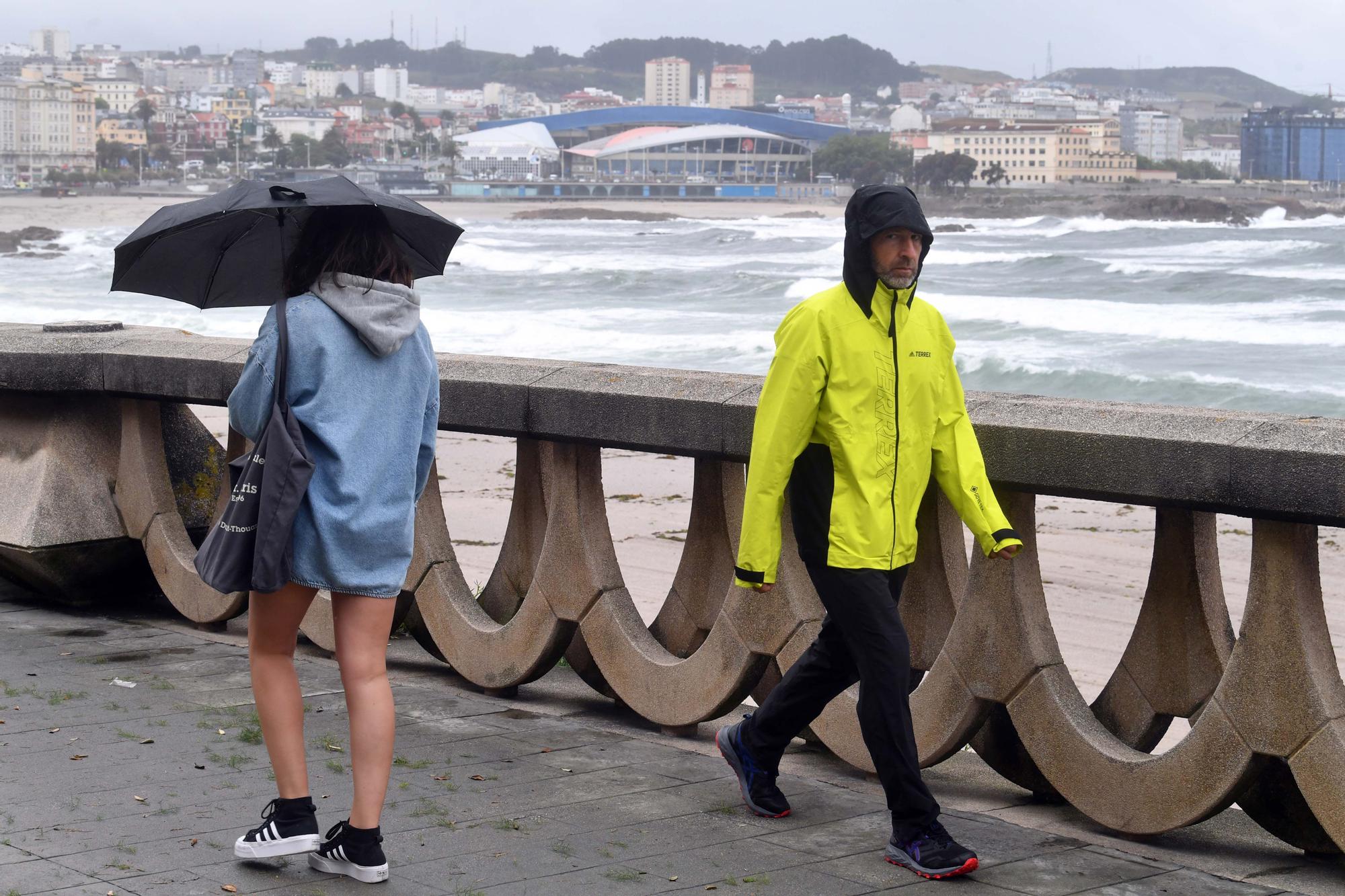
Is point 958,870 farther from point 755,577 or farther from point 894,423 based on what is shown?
point 894,423

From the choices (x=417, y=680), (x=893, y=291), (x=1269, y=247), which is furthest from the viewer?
(x=1269, y=247)

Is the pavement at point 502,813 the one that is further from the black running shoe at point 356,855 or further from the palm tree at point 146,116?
the palm tree at point 146,116

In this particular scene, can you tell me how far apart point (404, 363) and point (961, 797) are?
1.65 metres

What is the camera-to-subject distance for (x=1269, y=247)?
68.3 meters

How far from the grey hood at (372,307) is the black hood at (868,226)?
881mm

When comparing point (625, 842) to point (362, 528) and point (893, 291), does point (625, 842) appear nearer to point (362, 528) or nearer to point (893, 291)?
point (362, 528)

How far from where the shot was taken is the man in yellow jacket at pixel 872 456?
11.3ft

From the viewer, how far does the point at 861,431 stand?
3455mm

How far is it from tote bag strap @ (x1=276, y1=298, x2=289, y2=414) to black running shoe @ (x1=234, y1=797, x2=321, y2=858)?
0.79m

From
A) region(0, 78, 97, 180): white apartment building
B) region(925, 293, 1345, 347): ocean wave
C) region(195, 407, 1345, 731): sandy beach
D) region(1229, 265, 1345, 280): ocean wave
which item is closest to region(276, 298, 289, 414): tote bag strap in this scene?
region(195, 407, 1345, 731): sandy beach

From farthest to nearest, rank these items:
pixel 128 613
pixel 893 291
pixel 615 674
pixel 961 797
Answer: pixel 128 613
pixel 615 674
pixel 961 797
pixel 893 291

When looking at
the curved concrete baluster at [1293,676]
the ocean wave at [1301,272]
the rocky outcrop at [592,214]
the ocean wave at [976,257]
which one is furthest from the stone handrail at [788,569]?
the rocky outcrop at [592,214]

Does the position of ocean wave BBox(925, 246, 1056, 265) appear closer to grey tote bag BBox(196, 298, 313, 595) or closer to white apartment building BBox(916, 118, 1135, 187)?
grey tote bag BBox(196, 298, 313, 595)

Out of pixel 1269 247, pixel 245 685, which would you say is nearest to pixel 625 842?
pixel 245 685
